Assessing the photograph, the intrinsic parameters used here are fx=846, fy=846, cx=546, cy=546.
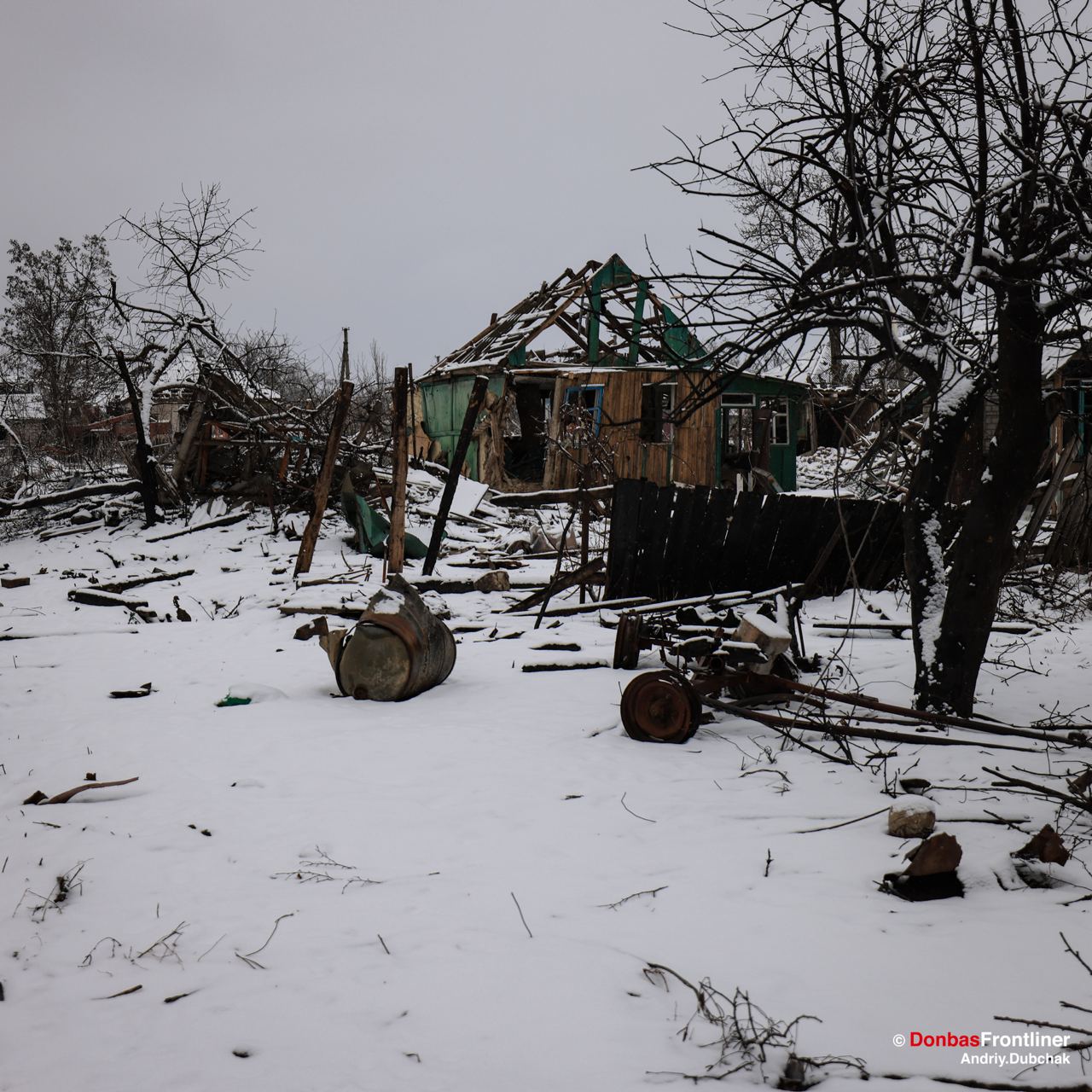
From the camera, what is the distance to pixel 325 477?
450 inches

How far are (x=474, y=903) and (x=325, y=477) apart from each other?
8982 mm

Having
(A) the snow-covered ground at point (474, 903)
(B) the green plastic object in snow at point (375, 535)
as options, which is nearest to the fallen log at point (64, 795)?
(A) the snow-covered ground at point (474, 903)

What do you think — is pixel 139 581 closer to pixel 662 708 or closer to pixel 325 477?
pixel 325 477

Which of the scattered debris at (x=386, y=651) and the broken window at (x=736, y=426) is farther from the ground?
the broken window at (x=736, y=426)

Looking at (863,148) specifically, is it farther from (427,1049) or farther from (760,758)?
(427,1049)

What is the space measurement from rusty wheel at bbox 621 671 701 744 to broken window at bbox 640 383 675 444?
1461 centimetres

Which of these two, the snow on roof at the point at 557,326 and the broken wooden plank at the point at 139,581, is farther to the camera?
the snow on roof at the point at 557,326

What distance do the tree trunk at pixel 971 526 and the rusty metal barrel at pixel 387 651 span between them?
11.2 feet

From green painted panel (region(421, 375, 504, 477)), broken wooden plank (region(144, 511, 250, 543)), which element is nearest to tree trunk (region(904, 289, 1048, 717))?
broken wooden plank (region(144, 511, 250, 543))

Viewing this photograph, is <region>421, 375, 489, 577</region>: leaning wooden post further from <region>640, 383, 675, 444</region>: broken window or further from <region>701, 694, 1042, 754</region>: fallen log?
<region>640, 383, 675, 444</region>: broken window

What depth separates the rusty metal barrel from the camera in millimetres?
6117

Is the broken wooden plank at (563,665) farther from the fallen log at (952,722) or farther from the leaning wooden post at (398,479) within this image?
the leaning wooden post at (398,479)

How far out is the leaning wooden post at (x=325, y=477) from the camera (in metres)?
11.3

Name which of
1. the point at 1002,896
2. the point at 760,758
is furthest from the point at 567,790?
the point at 1002,896
